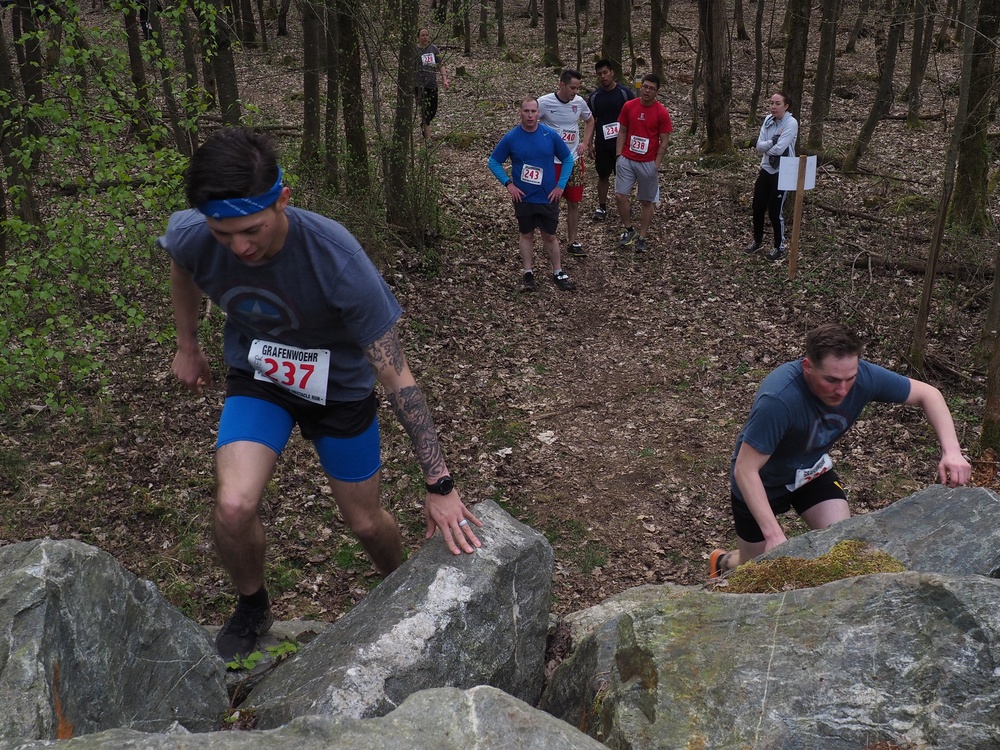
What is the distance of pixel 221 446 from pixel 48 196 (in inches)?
336

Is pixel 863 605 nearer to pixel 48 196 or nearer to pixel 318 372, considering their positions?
pixel 318 372

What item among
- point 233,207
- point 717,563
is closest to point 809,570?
point 717,563

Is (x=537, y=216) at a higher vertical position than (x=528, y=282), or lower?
higher

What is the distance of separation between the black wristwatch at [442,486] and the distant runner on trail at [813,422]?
149 centimetres

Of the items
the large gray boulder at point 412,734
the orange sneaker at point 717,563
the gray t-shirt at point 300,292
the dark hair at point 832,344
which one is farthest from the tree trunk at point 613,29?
the large gray boulder at point 412,734

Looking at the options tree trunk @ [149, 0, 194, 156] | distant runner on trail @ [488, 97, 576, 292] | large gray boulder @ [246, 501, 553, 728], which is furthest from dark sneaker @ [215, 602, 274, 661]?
distant runner on trail @ [488, 97, 576, 292]

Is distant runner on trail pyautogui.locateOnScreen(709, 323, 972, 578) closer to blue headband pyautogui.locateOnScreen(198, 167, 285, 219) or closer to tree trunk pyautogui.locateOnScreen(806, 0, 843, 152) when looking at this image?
blue headband pyautogui.locateOnScreen(198, 167, 285, 219)

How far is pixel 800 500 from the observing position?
14.7 feet

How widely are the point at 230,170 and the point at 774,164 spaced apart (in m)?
8.75

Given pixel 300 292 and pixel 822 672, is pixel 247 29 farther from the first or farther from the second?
pixel 822 672

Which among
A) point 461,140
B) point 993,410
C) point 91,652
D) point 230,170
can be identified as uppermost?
point 230,170


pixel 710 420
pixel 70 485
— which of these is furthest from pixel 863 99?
pixel 70 485

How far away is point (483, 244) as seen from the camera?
11328mm

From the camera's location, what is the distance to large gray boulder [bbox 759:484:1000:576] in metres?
3.36
